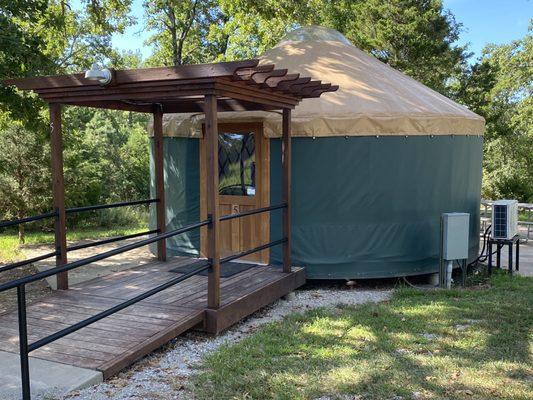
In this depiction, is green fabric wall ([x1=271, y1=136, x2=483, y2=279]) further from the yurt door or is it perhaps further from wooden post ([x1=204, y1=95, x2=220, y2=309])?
wooden post ([x1=204, y1=95, x2=220, y2=309])

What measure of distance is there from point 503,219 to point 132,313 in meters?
4.87

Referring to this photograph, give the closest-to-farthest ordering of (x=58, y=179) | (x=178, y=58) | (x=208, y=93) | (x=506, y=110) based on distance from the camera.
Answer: (x=208, y=93) → (x=58, y=179) → (x=178, y=58) → (x=506, y=110)

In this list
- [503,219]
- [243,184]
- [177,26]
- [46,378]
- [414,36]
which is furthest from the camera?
[177,26]

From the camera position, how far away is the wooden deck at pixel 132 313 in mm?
3779

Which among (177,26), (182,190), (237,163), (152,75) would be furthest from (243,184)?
(177,26)

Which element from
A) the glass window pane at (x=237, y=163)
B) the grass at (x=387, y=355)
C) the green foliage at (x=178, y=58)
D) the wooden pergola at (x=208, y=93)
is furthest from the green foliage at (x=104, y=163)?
the grass at (x=387, y=355)

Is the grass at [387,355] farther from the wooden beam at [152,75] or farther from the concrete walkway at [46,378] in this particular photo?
the wooden beam at [152,75]

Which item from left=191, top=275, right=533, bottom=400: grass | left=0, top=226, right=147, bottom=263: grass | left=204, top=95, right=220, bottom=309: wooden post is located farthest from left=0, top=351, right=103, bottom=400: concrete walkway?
left=0, top=226, right=147, bottom=263: grass

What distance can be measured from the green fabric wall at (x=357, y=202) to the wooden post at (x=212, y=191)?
195cm

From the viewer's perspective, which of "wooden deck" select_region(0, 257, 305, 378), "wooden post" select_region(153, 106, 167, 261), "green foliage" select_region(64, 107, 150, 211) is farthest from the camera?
"green foliage" select_region(64, 107, 150, 211)

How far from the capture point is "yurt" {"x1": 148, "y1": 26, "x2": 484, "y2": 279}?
248 inches

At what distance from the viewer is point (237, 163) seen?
263 inches

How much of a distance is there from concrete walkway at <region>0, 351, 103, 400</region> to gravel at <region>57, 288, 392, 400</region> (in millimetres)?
61

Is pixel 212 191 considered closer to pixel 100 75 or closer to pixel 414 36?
pixel 100 75
